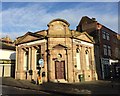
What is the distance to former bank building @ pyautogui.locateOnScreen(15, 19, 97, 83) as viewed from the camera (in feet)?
80.0

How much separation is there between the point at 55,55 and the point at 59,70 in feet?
6.75

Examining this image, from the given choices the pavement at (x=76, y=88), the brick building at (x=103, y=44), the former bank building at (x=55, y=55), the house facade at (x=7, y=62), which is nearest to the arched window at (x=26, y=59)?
the former bank building at (x=55, y=55)

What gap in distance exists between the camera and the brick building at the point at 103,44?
105ft

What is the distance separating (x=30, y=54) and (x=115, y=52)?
68.6 ft

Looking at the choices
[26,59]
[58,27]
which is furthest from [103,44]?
[26,59]

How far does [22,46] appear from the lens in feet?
92.1

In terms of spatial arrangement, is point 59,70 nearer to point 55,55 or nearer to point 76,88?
point 55,55

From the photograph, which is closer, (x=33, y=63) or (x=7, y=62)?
(x=33, y=63)

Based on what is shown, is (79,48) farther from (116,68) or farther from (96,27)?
(116,68)

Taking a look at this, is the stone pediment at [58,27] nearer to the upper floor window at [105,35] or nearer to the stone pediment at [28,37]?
the stone pediment at [28,37]

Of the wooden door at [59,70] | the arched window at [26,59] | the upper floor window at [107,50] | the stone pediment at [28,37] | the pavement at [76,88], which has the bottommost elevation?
the pavement at [76,88]

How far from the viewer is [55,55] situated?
2467 cm

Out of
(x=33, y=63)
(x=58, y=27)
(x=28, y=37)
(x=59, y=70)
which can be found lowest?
(x=59, y=70)

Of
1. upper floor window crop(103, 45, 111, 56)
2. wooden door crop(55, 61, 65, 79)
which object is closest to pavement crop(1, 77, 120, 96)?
wooden door crop(55, 61, 65, 79)
